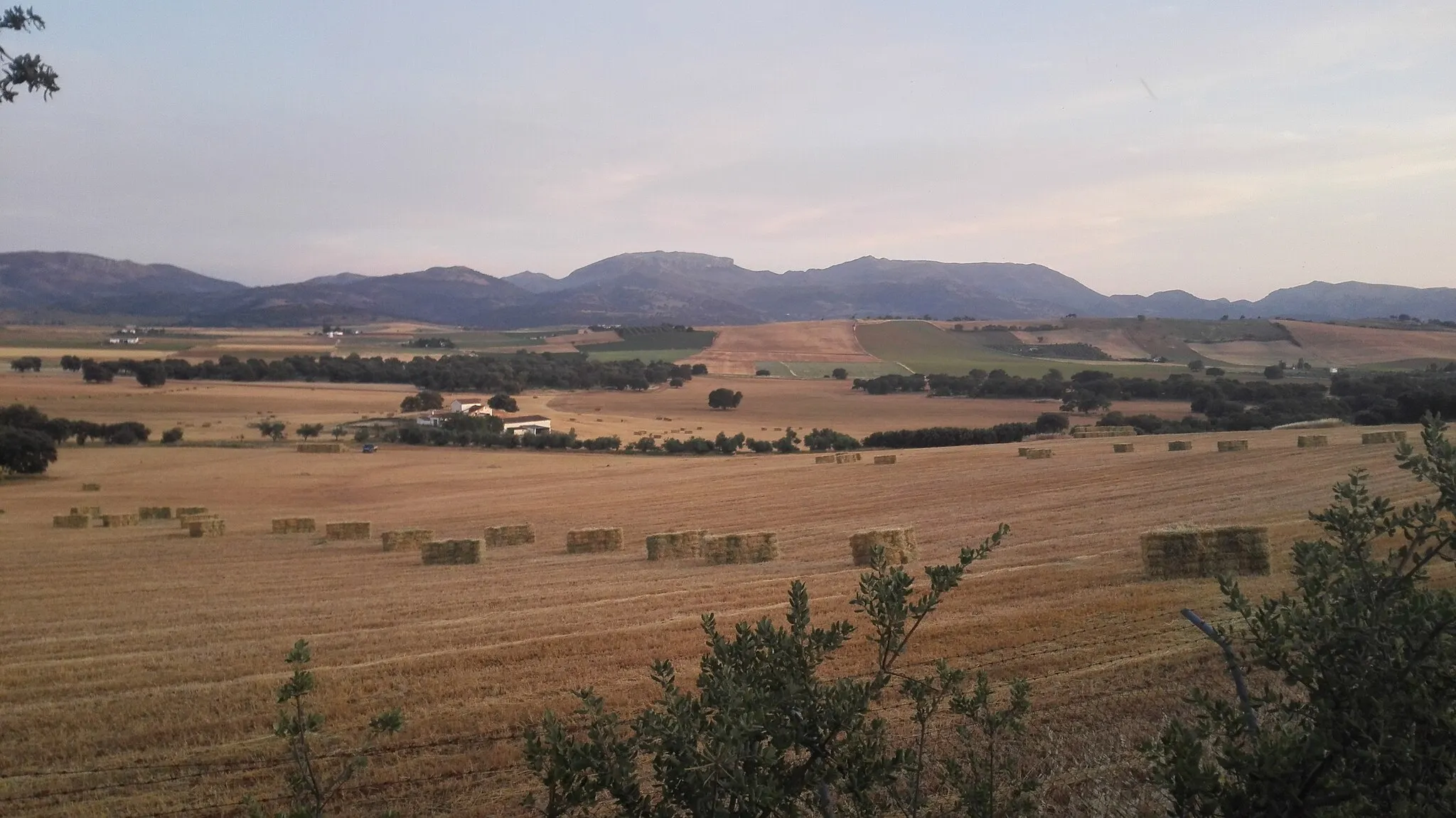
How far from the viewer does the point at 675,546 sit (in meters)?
22.2

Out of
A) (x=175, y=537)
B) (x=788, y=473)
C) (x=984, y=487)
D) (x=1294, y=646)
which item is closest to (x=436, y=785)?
(x=1294, y=646)

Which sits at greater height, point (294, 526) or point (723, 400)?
point (723, 400)

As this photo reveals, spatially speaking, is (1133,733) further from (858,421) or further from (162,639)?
(858,421)

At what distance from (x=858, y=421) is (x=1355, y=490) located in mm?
67940

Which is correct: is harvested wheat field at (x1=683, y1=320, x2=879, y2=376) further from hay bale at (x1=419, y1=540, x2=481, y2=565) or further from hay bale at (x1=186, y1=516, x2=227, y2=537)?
hay bale at (x1=419, y1=540, x2=481, y2=565)

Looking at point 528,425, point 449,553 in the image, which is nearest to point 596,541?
point 449,553

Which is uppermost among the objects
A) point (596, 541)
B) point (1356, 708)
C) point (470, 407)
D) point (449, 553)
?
point (1356, 708)

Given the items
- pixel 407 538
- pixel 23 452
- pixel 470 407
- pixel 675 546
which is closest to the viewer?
pixel 675 546

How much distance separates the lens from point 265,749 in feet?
30.4

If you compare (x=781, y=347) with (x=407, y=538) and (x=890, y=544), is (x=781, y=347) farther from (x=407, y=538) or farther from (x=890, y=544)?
(x=890, y=544)

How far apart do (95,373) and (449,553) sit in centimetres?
8210

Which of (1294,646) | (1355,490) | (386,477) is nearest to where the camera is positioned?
(1294,646)

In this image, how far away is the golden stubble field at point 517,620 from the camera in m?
8.58

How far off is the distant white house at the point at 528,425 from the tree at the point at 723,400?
611 inches
